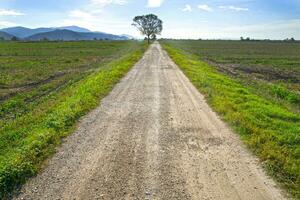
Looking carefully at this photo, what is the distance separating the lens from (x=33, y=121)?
1391cm

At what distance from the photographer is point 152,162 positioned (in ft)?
30.8

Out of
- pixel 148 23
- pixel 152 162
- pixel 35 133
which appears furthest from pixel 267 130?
pixel 148 23

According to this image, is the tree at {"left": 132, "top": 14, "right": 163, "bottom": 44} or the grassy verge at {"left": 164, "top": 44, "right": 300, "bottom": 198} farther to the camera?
the tree at {"left": 132, "top": 14, "right": 163, "bottom": 44}

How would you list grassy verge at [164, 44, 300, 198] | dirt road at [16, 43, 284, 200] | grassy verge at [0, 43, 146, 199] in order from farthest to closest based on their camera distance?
grassy verge at [164, 44, 300, 198] < grassy verge at [0, 43, 146, 199] < dirt road at [16, 43, 284, 200]

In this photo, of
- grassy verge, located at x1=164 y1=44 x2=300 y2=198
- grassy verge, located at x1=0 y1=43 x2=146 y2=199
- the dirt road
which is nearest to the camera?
the dirt road

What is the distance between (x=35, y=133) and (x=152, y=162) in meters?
4.41

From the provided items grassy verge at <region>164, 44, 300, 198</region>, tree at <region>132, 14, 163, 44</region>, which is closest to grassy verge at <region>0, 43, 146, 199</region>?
grassy verge at <region>164, 44, 300, 198</region>

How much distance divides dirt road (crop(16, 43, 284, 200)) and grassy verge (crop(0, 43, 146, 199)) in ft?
1.30

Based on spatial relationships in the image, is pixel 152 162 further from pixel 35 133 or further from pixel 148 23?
pixel 148 23

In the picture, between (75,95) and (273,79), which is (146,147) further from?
(273,79)

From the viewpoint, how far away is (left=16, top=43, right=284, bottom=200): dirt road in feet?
25.4

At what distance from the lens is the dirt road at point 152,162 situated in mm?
7734

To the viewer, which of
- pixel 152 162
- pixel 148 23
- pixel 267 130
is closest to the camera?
pixel 152 162

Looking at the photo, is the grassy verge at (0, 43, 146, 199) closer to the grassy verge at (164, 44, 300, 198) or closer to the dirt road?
the dirt road
